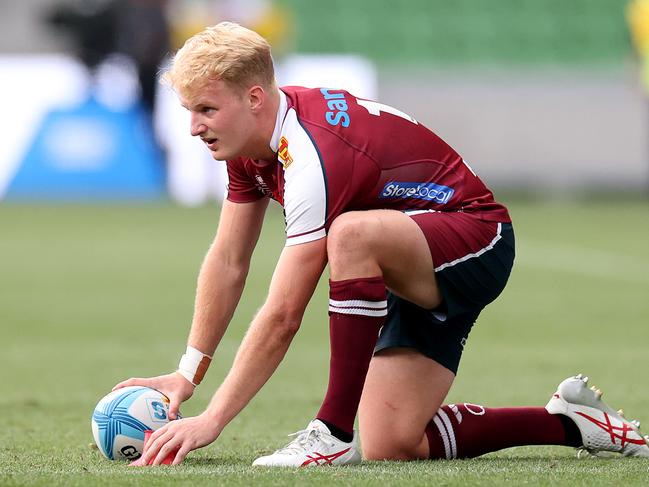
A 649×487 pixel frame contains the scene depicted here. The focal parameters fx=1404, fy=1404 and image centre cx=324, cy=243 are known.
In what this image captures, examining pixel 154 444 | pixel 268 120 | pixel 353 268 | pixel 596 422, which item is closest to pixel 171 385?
pixel 154 444

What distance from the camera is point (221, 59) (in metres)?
4.40

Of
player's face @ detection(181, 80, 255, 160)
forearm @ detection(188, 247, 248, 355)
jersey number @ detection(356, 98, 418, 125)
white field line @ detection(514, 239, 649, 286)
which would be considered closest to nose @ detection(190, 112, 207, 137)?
player's face @ detection(181, 80, 255, 160)

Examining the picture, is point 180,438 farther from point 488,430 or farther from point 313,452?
point 488,430

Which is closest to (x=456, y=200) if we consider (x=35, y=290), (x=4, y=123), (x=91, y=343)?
(x=91, y=343)

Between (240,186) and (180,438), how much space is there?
1.04 m

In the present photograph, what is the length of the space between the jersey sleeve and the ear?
46cm

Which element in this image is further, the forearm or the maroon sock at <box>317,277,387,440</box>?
the forearm

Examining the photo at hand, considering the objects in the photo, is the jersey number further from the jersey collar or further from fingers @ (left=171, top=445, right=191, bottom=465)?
fingers @ (left=171, top=445, right=191, bottom=465)

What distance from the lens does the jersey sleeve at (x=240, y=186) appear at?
196 inches

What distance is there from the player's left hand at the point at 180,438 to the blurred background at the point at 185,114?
13.2 metres

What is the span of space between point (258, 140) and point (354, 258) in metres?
0.52

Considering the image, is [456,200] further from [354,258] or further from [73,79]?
[73,79]

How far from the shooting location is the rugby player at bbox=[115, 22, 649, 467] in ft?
14.5

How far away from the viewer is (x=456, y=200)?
4.91 meters
